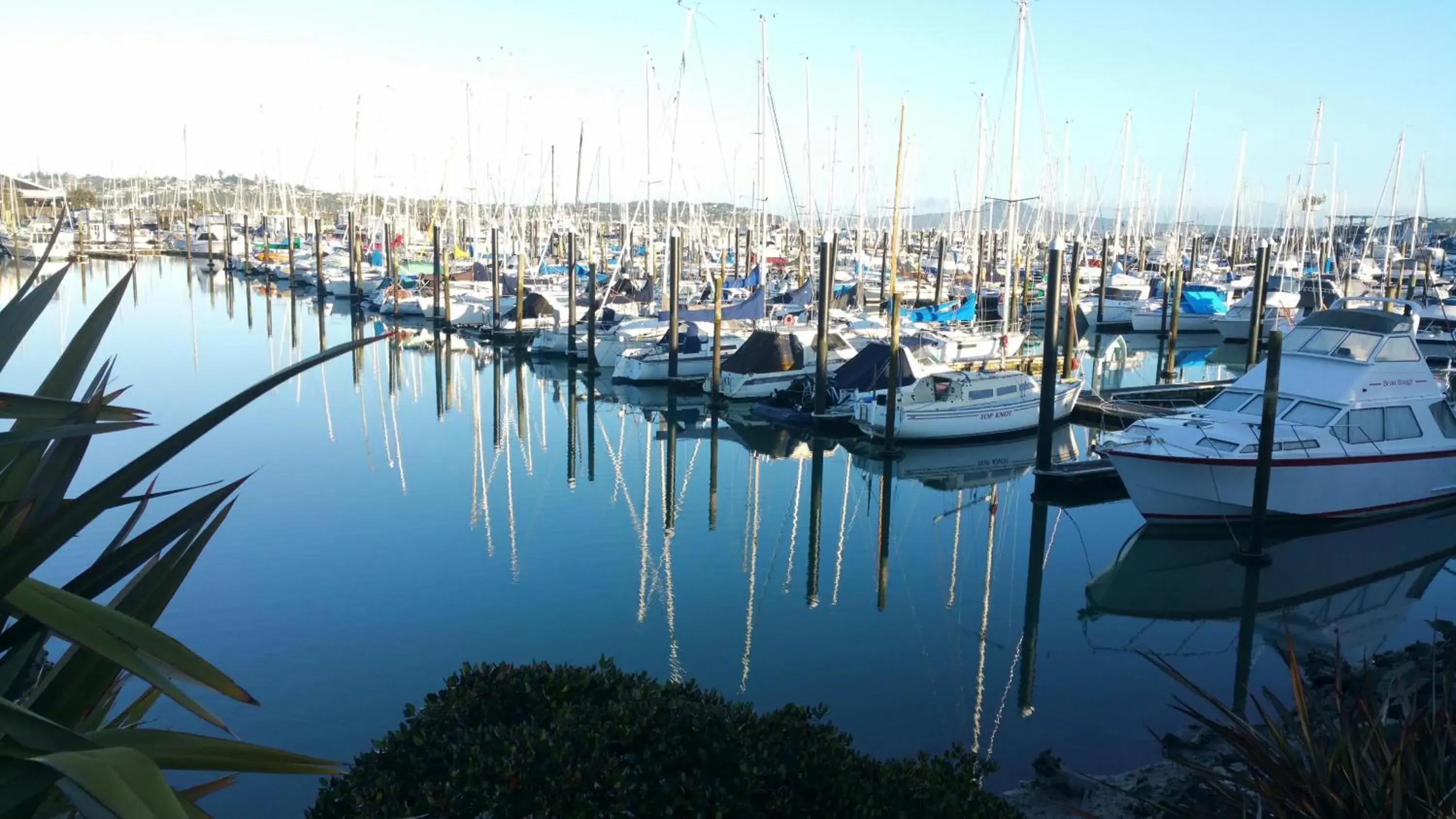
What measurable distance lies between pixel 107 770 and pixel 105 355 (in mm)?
45397

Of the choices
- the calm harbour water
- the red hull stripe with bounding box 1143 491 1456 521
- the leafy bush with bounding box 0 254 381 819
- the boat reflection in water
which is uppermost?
the leafy bush with bounding box 0 254 381 819

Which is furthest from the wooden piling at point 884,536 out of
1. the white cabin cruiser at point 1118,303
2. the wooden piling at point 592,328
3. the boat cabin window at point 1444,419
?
the white cabin cruiser at point 1118,303

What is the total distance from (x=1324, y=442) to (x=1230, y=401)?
207 centimetres

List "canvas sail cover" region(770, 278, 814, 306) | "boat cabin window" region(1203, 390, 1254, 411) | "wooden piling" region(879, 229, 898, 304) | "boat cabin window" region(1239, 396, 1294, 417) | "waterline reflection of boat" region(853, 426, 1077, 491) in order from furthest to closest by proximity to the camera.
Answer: "wooden piling" region(879, 229, 898, 304) < "canvas sail cover" region(770, 278, 814, 306) < "waterline reflection of boat" region(853, 426, 1077, 491) < "boat cabin window" region(1203, 390, 1254, 411) < "boat cabin window" region(1239, 396, 1294, 417)

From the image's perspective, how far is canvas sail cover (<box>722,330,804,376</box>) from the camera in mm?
35344

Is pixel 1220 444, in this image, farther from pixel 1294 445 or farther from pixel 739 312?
pixel 739 312

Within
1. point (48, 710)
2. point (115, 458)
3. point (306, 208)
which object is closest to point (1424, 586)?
point (48, 710)

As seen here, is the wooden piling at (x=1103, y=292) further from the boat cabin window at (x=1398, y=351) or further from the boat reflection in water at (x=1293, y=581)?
the boat reflection in water at (x=1293, y=581)

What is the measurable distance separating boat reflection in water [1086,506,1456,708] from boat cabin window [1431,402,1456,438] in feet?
5.50

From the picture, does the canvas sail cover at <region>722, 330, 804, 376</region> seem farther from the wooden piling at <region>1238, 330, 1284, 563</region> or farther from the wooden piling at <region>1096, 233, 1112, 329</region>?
the wooden piling at <region>1096, 233, 1112, 329</region>

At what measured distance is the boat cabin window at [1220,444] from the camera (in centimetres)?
2086

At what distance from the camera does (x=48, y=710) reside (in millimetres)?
3012

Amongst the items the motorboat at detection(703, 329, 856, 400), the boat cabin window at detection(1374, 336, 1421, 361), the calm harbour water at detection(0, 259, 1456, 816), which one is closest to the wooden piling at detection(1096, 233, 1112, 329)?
the motorboat at detection(703, 329, 856, 400)

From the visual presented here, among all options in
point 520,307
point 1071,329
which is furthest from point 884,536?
point 520,307
